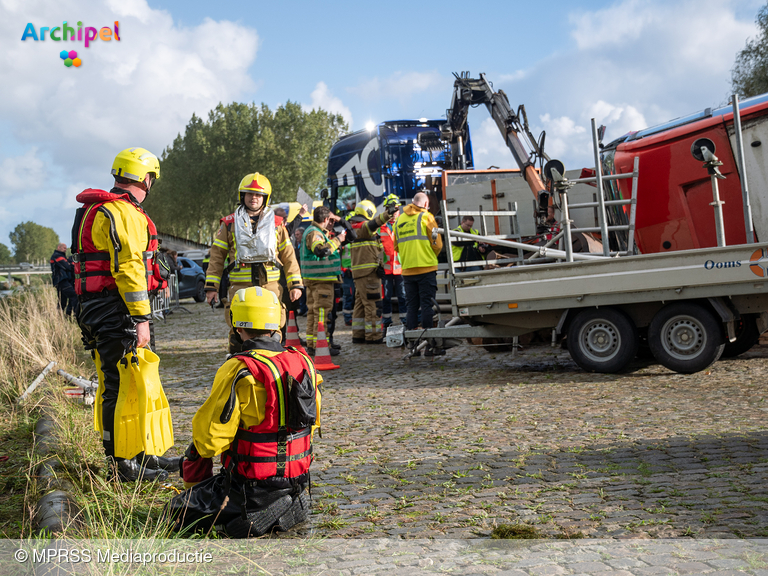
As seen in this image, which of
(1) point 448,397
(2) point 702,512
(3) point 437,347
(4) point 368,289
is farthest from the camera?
(4) point 368,289

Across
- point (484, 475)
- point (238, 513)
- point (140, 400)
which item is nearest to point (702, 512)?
point (484, 475)

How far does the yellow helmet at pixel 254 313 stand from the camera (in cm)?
371

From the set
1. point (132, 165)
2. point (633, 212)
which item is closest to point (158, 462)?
point (132, 165)

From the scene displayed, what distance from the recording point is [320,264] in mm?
10062

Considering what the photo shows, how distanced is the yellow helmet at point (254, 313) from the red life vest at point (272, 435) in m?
0.16

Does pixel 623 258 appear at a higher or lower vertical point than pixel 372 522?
higher

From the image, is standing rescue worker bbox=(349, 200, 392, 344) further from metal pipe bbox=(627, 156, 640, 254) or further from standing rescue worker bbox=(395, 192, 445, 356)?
metal pipe bbox=(627, 156, 640, 254)

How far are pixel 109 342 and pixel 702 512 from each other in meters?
3.52

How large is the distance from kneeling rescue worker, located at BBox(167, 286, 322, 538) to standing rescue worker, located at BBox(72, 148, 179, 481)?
3.25 feet

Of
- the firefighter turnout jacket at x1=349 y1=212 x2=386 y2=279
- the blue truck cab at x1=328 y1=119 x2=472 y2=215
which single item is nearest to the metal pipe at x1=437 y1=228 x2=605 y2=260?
the firefighter turnout jacket at x1=349 y1=212 x2=386 y2=279

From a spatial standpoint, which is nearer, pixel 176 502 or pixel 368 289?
pixel 176 502

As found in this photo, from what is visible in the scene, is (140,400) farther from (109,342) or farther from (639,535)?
(639,535)

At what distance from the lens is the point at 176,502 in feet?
11.8

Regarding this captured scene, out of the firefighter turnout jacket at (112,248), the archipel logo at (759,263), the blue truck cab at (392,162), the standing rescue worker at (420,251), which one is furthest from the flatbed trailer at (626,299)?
the blue truck cab at (392,162)
